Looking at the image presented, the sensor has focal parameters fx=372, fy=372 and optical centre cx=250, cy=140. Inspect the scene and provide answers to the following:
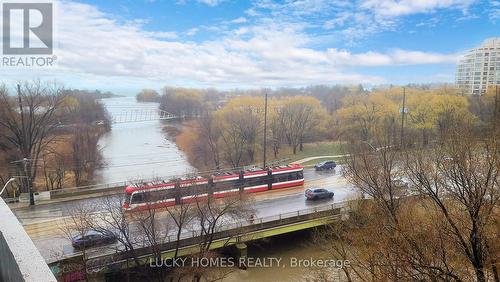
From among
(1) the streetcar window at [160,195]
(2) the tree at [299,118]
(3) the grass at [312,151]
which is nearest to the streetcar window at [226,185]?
(1) the streetcar window at [160,195]

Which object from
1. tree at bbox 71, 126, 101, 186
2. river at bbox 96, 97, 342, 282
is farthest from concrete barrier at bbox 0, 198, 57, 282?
tree at bbox 71, 126, 101, 186

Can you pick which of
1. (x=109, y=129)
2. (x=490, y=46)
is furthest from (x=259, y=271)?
(x=490, y=46)

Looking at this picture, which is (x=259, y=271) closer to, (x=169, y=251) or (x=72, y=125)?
(x=169, y=251)

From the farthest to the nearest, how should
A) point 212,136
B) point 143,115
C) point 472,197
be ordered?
point 143,115
point 212,136
point 472,197

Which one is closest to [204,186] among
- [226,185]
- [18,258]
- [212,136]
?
[226,185]

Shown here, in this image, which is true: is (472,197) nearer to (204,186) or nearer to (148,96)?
(204,186)

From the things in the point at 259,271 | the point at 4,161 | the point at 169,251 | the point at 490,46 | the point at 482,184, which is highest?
the point at 490,46
